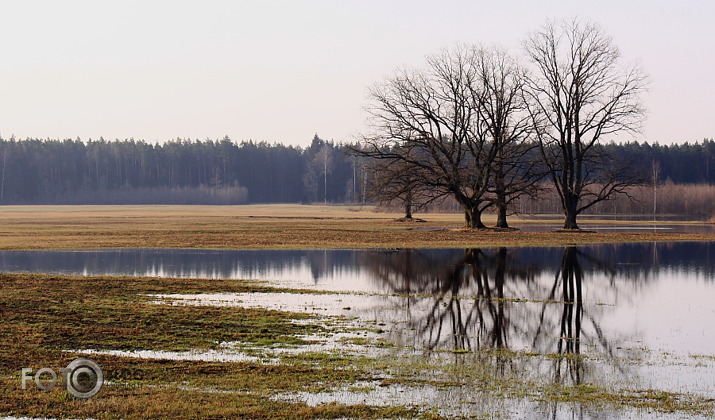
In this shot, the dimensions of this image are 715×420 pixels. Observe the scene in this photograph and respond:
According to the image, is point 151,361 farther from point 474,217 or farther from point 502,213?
point 502,213

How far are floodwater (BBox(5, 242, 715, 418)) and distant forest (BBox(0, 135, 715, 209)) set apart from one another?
12510 centimetres

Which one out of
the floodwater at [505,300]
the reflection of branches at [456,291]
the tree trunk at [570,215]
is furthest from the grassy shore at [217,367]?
the tree trunk at [570,215]

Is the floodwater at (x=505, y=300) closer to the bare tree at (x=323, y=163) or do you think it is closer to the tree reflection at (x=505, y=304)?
the tree reflection at (x=505, y=304)

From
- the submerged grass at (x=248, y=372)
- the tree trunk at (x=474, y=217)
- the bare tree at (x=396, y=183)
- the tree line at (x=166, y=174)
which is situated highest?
the tree line at (x=166, y=174)

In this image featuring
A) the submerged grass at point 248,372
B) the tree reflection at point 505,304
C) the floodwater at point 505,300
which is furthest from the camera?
the tree reflection at point 505,304

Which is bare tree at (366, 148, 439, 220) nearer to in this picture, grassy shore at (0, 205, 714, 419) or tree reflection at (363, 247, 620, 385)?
tree reflection at (363, 247, 620, 385)

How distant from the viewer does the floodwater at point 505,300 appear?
13016mm

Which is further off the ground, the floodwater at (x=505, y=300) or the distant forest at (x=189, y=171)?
the distant forest at (x=189, y=171)

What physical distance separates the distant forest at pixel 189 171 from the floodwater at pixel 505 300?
410 ft

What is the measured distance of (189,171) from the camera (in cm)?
18638

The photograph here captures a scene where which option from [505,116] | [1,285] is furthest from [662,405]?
[505,116]

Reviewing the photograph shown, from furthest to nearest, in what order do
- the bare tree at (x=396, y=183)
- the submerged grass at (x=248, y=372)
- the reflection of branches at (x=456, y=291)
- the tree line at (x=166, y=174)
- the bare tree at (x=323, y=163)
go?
the bare tree at (x=323, y=163) → the tree line at (x=166, y=174) → the bare tree at (x=396, y=183) → the reflection of branches at (x=456, y=291) → the submerged grass at (x=248, y=372)

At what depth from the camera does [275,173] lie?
193 m

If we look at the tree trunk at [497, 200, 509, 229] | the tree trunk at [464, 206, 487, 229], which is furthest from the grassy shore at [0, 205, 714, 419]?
the tree trunk at [497, 200, 509, 229]
